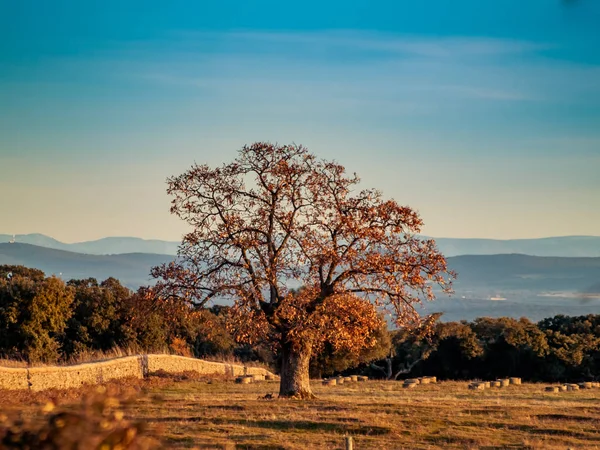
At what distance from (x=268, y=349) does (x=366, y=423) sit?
2387cm

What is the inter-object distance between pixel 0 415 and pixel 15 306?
4180 cm

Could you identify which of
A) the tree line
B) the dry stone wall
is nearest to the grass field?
the dry stone wall

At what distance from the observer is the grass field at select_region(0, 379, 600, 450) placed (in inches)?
719

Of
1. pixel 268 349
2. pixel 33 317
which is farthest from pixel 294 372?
pixel 33 317

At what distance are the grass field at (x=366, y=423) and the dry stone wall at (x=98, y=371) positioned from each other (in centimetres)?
199

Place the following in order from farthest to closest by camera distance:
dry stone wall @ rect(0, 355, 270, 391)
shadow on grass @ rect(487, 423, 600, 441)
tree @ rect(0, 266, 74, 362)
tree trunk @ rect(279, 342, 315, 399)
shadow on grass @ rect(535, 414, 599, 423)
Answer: tree @ rect(0, 266, 74, 362)
dry stone wall @ rect(0, 355, 270, 391)
tree trunk @ rect(279, 342, 315, 399)
shadow on grass @ rect(535, 414, 599, 423)
shadow on grass @ rect(487, 423, 600, 441)

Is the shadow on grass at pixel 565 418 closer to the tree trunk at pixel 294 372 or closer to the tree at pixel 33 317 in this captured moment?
the tree trunk at pixel 294 372

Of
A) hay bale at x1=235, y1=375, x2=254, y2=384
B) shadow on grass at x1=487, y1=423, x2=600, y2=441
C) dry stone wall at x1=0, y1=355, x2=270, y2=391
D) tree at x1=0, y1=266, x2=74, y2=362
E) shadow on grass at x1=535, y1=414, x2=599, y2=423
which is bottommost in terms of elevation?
shadow on grass at x1=487, y1=423, x2=600, y2=441

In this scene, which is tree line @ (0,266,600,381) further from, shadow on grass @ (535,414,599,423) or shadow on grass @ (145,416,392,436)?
shadow on grass @ (145,416,392,436)

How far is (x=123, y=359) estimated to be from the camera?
37438 mm

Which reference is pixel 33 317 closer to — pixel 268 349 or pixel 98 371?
pixel 98 371

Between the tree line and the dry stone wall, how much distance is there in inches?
105

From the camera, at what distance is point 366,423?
68.1ft

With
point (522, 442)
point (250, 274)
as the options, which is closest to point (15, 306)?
point (250, 274)
